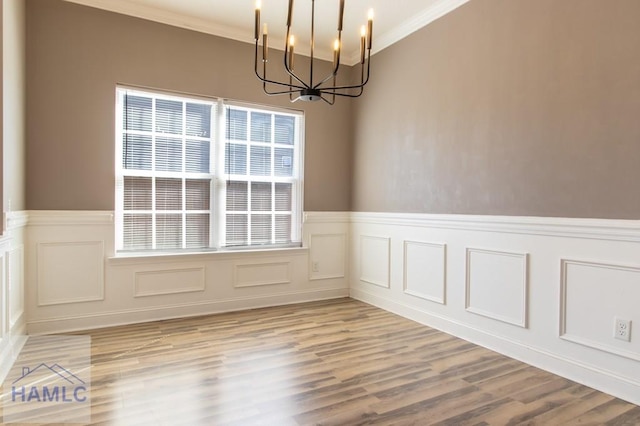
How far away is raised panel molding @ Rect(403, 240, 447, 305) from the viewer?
11.5 ft

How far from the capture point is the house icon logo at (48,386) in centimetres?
218

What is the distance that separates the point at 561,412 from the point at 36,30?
4523 mm

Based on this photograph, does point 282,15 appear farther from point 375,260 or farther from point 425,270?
point 425,270

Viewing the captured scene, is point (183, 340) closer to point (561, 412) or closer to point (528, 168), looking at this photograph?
point (561, 412)

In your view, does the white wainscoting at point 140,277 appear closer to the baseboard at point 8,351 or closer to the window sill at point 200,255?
the window sill at point 200,255

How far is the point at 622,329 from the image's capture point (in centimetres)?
229

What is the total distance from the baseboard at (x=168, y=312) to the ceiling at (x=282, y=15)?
→ 2.67 metres

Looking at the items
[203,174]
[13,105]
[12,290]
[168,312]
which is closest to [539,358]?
[168,312]

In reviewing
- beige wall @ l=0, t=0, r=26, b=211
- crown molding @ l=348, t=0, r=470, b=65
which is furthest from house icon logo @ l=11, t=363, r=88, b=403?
crown molding @ l=348, t=0, r=470, b=65

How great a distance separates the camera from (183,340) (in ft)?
10.3

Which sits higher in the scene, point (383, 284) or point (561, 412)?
point (383, 284)

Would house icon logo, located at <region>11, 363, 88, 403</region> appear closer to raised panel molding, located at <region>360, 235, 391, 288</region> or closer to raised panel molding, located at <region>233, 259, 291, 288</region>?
raised panel molding, located at <region>233, 259, 291, 288</region>

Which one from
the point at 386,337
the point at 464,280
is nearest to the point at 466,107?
the point at 464,280

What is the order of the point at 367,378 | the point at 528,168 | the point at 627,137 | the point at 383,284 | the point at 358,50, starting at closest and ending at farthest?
the point at 627,137, the point at 367,378, the point at 528,168, the point at 383,284, the point at 358,50
